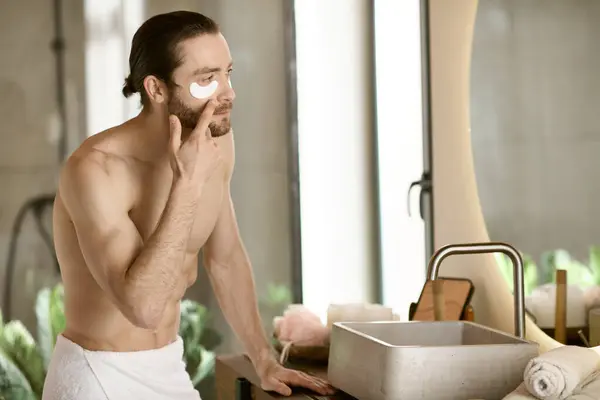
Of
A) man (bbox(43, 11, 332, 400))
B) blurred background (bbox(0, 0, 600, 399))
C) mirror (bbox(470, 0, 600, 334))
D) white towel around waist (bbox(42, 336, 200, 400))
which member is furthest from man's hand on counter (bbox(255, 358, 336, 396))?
blurred background (bbox(0, 0, 600, 399))

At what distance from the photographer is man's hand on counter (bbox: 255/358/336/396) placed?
2018 millimetres

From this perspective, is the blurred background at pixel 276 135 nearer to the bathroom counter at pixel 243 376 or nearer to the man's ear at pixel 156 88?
the bathroom counter at pixel 243 376

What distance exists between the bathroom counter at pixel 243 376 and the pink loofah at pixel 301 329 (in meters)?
0.07

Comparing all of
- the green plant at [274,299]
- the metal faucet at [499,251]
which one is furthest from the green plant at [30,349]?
the metal faucet at [499,251]

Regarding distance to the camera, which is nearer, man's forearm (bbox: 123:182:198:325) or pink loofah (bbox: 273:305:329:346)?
man's forearm (bbox: 123:182:198:325)

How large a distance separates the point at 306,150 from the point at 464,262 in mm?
1295

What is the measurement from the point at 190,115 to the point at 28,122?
5.78 ft

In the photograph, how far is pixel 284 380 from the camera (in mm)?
2072

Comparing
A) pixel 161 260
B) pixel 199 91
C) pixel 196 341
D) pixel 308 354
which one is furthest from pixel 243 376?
pixel 196 341

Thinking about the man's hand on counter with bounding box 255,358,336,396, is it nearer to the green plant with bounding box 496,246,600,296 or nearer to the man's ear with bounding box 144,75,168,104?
the green plant with bounding box 496,246,600,296

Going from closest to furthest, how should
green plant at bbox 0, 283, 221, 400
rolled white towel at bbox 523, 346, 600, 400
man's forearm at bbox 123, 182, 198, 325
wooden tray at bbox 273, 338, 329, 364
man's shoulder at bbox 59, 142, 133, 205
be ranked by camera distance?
1. rolled white towel at bbox 523, 346, 600, 400
2. man's forearm at bbox 123, 182, 198, 325
3. man's shoulder at bbox 59, 142, 133, 205
4. wooden tray at bbox 273, 338, 329, 364
5. green plant at bbox 0, 283, 221, 400

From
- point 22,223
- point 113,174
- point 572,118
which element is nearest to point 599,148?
point 572,118

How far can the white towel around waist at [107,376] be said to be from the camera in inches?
75.7

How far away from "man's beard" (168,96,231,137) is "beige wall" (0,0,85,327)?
5.63ft
